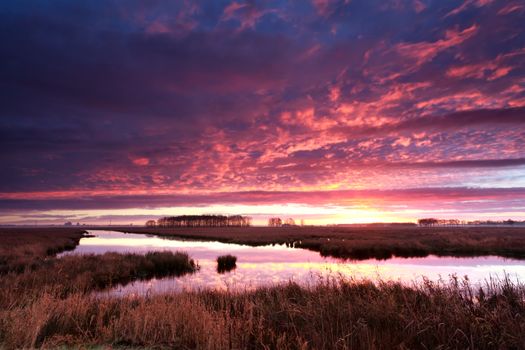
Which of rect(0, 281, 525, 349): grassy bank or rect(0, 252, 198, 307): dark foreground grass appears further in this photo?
rect(0, 252, 198, 307): dark foreground grass

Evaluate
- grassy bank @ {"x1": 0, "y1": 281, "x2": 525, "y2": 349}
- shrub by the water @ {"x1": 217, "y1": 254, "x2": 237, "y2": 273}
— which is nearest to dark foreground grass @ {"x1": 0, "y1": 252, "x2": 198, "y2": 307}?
shrub by the water @ {"x1": 217, "y1": 254, "x2": 237, "y2": 273}

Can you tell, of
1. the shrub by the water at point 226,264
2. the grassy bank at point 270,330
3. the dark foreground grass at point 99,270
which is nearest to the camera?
the grassy bank at point 270,330

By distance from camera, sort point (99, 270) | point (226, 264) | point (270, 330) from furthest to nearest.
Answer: point (226, 264), point (99, 270), point (270, 330)

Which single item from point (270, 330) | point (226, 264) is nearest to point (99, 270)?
point (226, 264)

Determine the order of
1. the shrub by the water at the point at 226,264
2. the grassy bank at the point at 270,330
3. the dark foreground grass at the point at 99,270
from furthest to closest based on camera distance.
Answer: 1. the shrub by the water at the point at 226,264
2. the dark foreground grass at the point at 99,270
3. the grassy bank at the point at 270,330

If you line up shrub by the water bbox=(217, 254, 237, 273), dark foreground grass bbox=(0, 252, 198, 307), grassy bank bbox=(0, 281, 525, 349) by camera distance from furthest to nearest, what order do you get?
shrub by the water bbox=(217, 254, 237, 273), dark foreground grass bbox=(0, 252, 198, 307), grassy bank bbox=(0, 281, 525, 349)

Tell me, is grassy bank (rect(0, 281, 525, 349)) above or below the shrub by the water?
above

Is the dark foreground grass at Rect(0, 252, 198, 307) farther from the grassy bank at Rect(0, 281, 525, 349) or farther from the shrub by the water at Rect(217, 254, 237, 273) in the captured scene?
the grassy bank at Rect(0, 281, 525, 349)

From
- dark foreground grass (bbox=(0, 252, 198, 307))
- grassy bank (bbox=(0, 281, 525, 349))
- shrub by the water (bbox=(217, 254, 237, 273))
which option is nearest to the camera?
grassy bank (bbox=(0, 281, 525, 349))

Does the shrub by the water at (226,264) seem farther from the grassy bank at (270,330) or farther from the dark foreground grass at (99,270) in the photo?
the grassy bank at (270,330)

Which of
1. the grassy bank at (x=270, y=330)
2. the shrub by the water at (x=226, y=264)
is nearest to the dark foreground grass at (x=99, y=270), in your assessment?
the shrub by the water at (x=226, y=264)

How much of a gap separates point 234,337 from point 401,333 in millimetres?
3710

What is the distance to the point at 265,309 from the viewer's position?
32.7ft

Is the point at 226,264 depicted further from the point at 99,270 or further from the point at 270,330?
the point at 270,330
